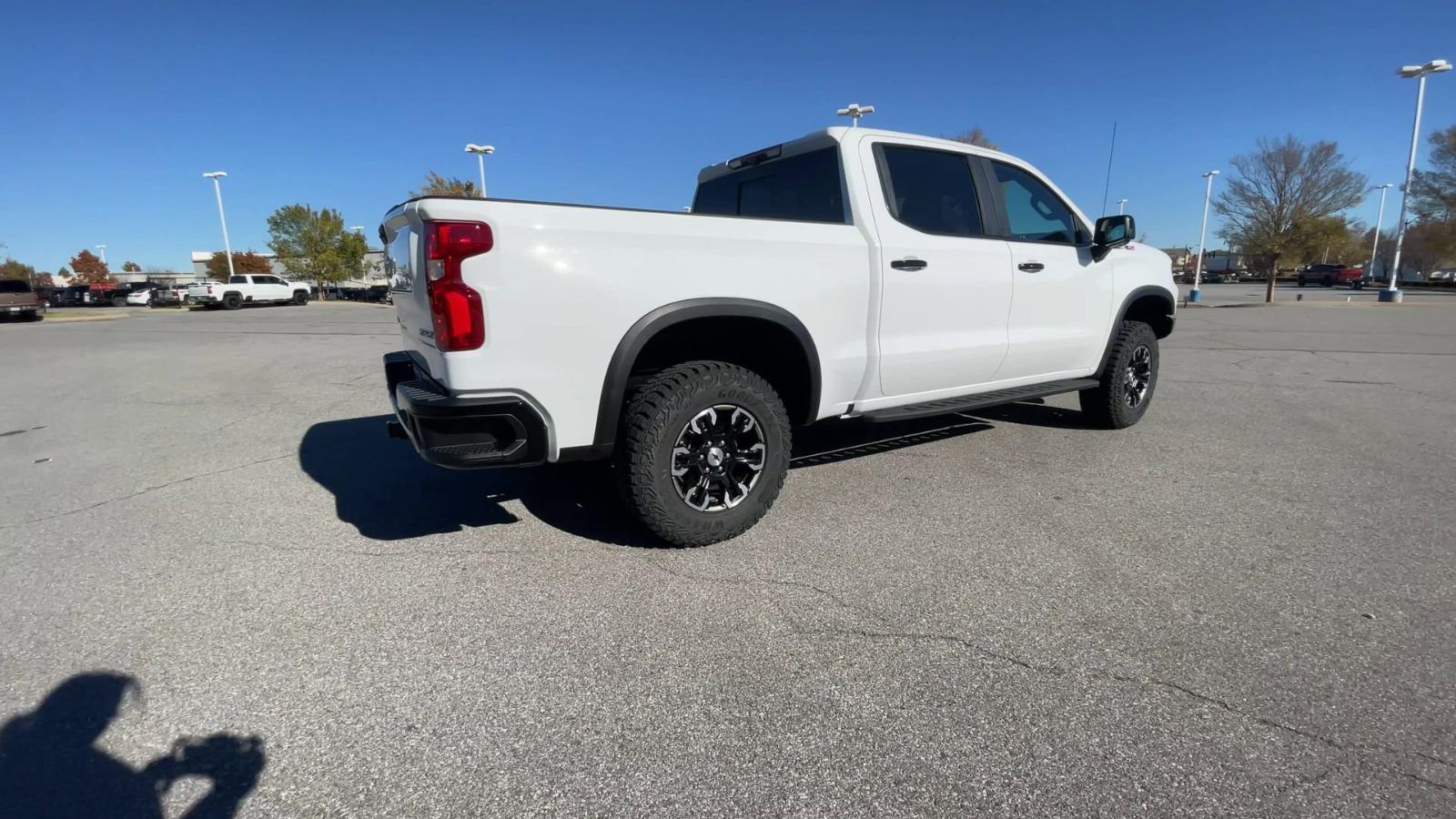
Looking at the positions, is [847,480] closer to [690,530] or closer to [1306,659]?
[690,530]

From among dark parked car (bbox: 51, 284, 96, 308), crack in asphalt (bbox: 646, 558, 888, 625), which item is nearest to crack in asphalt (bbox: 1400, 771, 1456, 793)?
crack in asphalt (bbox: 646, 558, 888, 625)

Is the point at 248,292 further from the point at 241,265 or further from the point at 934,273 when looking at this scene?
the point at 241,265

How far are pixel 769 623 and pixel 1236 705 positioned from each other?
1.53 meters

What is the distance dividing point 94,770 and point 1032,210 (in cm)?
534

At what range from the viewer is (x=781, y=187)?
14.4ft

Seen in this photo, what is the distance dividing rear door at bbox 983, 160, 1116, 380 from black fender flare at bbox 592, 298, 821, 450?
6.63 feet

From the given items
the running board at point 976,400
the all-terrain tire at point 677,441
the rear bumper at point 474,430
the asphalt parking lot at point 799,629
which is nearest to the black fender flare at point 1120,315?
the running board at point 976,400

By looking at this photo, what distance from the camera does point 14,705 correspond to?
7.27 feet

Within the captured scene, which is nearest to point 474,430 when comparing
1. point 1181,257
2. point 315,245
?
point 315,245

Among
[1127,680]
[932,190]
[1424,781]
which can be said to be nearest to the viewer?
[1424,781]

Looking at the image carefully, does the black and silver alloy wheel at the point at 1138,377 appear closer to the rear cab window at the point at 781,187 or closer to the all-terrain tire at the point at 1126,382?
the all-terrain tire at the point at 1126,382

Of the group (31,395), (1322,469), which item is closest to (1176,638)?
(1322,469)

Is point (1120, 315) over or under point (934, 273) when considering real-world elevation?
under

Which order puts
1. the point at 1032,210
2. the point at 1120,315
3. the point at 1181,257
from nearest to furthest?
the point at 1032,210 < the point at 1120,315 < the point at 1181,257
